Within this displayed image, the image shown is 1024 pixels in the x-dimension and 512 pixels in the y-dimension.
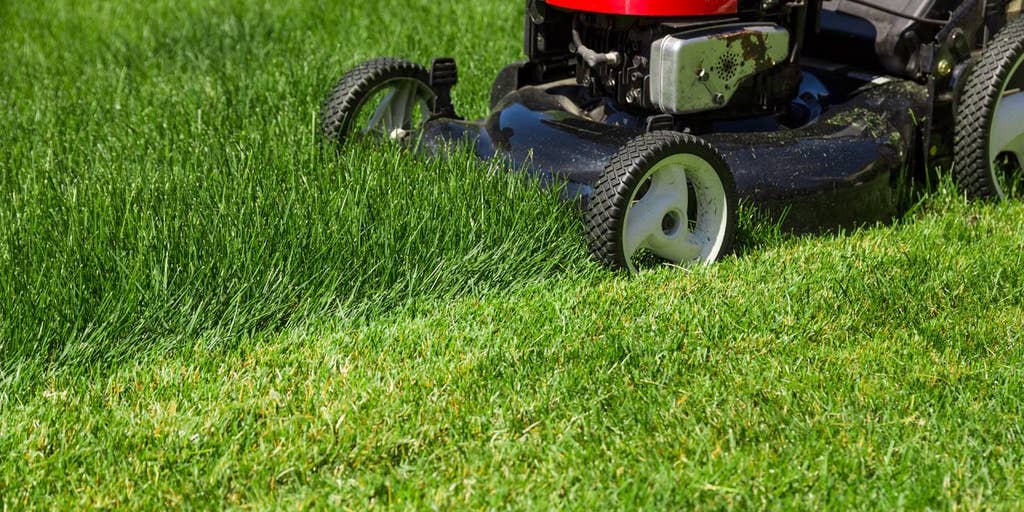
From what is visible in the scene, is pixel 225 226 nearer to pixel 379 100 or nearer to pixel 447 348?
pixel 447 348

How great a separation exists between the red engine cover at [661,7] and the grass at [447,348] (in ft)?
1.91

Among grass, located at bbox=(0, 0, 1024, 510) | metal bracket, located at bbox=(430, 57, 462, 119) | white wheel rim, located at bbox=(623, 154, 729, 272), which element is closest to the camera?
grass, located at bbox=(0, 0, 1024, 510)

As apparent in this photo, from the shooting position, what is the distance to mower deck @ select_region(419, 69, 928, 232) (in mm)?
3779

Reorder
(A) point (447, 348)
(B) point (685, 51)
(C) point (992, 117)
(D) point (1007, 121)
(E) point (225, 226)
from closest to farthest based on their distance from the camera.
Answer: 1. (A) point (447, 348)
2. (E) point (225, 226)
3. (B) point (685, 51)
4. (C) point (992, 117)
5. (D) point (1007, 121)

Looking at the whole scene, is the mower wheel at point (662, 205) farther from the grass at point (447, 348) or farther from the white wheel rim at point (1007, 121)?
the white wheel rim at point (1007, 121)

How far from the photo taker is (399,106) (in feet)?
14.8

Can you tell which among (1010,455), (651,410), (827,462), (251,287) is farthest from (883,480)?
(251,287)

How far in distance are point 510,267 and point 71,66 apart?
9.98ft

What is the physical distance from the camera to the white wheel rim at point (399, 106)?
4395 mm

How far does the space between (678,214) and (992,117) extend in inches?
43.6

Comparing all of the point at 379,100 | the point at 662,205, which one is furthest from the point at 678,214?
the point at 379,100

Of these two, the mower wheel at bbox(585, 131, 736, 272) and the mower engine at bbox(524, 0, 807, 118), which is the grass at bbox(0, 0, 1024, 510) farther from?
the mower engine at bbox(524, 0, 807, 118)

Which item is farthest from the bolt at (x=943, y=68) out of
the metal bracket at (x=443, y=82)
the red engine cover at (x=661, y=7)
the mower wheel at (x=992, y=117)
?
the metal bracket at (x=443, y=82)

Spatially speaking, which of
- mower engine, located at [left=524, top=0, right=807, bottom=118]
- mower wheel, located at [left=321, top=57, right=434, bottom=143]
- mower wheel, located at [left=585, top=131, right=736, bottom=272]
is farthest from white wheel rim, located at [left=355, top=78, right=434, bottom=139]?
mower wheel, located at [left=585, top=131, right=736, bottom=272]
